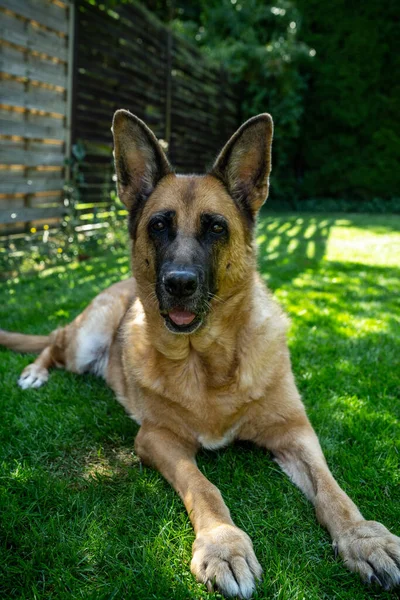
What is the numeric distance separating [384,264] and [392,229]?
404 cm

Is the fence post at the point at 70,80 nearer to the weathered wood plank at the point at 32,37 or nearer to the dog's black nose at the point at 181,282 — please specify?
the weathered wood plank at the point at 32,37

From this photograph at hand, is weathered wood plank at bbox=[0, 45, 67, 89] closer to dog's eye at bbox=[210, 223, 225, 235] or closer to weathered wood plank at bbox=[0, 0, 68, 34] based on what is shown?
weathered wood plank at bbox=[0, 0, 68, 34]

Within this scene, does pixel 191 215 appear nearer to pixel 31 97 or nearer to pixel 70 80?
pixel 31 97

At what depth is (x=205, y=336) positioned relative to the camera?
7.97ft

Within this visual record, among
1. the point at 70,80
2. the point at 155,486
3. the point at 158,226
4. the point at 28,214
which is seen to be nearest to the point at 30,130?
the point at 28,214

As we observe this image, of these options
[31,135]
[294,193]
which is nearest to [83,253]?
[31,135]

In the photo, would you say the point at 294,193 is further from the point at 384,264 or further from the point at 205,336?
the point at 205,336

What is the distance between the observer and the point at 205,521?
179 centimetres

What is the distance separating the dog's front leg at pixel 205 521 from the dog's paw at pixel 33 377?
1077mm

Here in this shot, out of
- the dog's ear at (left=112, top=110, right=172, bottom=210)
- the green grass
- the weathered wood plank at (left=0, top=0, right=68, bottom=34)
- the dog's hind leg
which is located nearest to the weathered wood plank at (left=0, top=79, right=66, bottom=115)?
the weathered wood plank at (left=0, top=0, right=68, bottom=34)

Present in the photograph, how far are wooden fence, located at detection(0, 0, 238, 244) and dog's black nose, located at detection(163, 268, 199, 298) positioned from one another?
4195 mm

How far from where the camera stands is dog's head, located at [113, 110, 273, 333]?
7.63 feet

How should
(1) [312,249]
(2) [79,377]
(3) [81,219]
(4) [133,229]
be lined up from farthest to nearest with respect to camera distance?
(1) [312,249], (3) [81,219], (2) [79,377], (4) [133,229]

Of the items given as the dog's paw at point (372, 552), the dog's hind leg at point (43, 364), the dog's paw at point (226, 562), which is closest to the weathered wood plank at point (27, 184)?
the dog's hind leg at point (43, 364)
